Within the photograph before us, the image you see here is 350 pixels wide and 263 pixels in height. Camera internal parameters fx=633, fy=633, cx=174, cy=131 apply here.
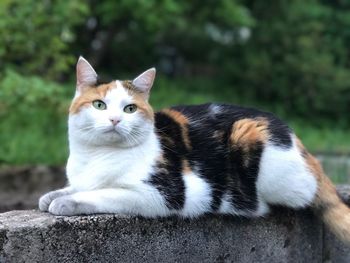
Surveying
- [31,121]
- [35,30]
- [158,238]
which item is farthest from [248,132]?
[31,121]

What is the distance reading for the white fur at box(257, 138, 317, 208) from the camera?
297 cm

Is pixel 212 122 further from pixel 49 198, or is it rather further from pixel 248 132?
pixel 49 198

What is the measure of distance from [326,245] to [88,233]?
5.12 ft

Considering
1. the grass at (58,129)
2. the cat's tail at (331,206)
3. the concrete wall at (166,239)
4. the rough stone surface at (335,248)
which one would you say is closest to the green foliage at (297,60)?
the grass at (58,129)

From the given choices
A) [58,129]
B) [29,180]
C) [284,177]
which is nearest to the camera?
[284,177]

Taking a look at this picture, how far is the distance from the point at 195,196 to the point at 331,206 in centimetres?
76

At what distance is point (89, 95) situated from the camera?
272cm

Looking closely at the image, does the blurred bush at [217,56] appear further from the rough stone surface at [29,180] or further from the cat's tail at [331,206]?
the cat's tail at [331,206]

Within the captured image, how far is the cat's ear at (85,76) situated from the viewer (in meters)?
2.76

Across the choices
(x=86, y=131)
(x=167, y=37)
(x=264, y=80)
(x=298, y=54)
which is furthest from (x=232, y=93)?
(x=86, y=131)

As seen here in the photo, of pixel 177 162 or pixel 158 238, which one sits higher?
pixel 177 162

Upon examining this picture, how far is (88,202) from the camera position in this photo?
2.62 m

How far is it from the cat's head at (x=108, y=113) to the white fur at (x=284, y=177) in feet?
1.96

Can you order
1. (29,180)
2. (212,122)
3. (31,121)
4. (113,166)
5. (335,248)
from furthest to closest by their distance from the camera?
(31,121)
(29,180)
(335,248)
(212,122)
(113,166)
